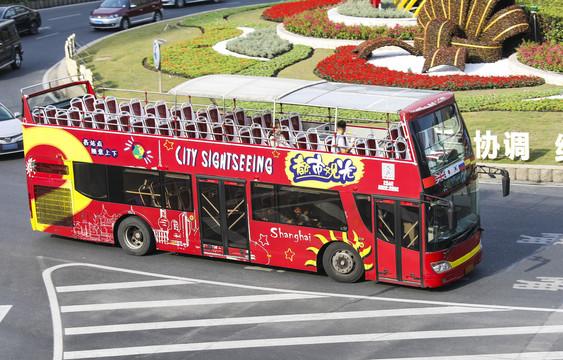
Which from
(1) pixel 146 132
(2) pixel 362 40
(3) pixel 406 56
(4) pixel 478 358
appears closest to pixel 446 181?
(4) pixel 478 358

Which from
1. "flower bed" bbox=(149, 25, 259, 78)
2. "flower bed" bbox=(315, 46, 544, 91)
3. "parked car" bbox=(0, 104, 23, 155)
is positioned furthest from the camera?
"flower bed" bbox=(149, 25, 259, 78)

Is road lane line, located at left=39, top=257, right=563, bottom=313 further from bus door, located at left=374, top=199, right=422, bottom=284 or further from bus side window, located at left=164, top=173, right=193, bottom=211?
bus side window, located at left=164, top=173, right=193, bottom=211

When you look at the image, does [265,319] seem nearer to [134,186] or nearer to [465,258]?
[465,258]

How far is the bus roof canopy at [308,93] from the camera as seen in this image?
50.9 ft

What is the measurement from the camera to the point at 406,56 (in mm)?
33531

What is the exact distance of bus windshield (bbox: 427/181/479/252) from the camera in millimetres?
14844

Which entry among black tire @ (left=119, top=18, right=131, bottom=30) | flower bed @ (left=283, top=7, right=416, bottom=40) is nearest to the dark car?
black tire @ (left=119, top=18, right=131, bottom=30)

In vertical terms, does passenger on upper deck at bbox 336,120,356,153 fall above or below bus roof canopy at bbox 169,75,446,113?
below

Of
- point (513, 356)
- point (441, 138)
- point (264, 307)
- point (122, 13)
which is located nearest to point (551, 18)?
point (441, 138)

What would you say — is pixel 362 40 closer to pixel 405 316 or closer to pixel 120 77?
pixel 120 77

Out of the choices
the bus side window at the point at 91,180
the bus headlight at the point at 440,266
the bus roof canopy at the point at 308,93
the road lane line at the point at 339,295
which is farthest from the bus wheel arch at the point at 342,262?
the bus side window at the point at 91,180

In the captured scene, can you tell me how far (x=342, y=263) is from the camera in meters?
16.1

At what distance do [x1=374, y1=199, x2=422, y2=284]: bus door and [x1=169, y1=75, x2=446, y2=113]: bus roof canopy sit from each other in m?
1.74

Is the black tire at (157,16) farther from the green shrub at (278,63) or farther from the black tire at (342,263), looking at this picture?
the black tire at (342,263)
